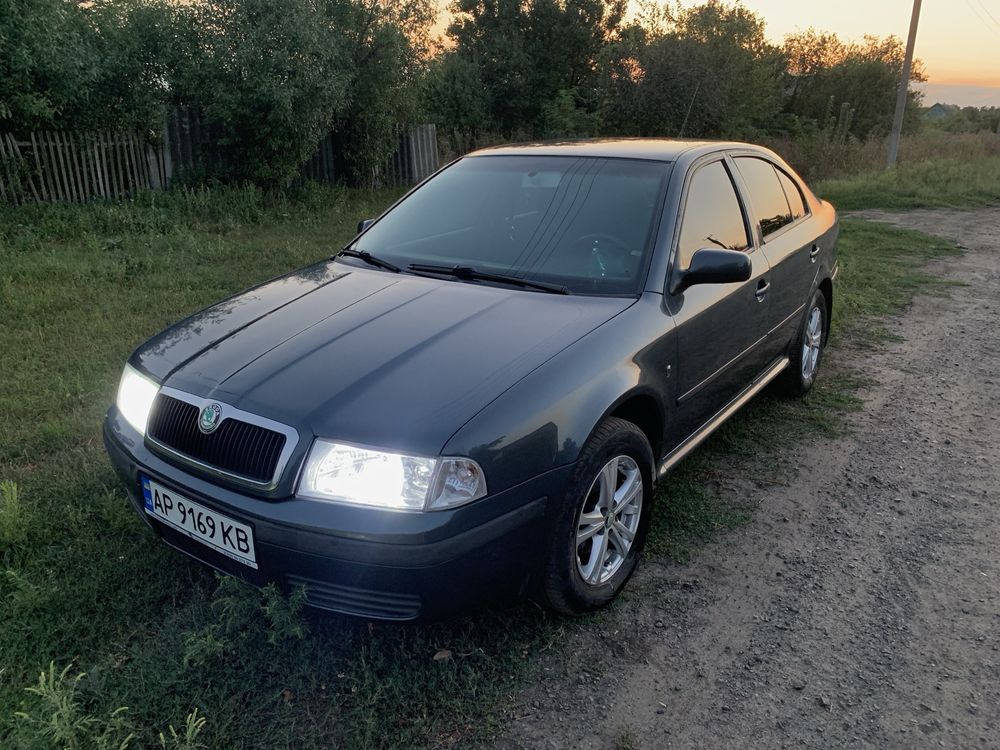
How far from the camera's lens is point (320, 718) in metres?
2.31

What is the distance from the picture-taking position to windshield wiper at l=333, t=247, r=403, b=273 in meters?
3.50

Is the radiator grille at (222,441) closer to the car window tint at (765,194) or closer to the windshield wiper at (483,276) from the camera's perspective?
the windshield wiper at (483,276)

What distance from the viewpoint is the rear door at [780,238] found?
4086mm

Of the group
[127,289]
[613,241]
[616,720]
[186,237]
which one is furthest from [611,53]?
[616,720]

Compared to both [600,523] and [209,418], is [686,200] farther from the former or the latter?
[209,418]

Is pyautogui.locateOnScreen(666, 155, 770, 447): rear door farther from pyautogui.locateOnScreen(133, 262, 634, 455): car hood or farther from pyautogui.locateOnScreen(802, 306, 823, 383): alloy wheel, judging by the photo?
pyautogui.locateOnScreen(802, 306, 823, 383): alloy wheel

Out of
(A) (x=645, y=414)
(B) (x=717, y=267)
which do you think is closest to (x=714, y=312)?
(B) (x=717, y=267)

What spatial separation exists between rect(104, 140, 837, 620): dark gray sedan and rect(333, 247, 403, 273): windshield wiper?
2 cm

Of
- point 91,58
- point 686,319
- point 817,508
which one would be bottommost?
point 817,508

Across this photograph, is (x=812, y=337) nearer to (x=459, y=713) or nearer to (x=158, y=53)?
(x=459, y=713)

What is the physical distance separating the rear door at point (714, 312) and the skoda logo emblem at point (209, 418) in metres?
1.77

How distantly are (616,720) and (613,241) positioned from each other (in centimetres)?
190

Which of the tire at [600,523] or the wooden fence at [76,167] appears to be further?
the wooden fence at [76,167]

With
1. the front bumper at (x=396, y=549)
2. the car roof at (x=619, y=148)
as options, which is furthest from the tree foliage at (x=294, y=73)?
the front bumper at (x=396, y=549)
